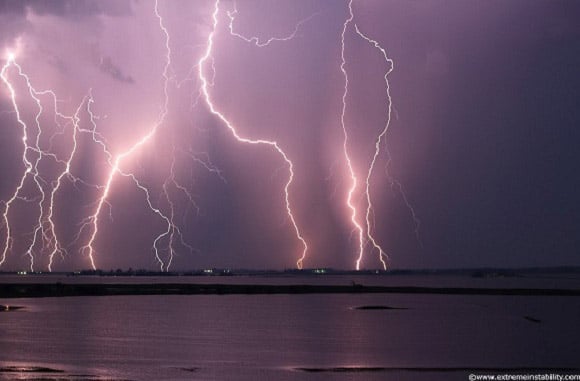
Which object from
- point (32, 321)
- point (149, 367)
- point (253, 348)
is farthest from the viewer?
point (32, 321)

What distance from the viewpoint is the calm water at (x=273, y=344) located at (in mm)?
17141

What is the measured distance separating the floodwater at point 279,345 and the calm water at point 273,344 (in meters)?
0.03

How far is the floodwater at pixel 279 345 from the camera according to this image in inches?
674

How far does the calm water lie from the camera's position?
56.2 ft

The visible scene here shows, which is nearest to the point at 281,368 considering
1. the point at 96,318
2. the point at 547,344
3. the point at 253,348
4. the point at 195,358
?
the point at 195,358

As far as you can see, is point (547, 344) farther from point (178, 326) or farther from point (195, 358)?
point (178, 326)

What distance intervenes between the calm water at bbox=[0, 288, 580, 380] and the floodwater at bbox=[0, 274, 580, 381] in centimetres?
3

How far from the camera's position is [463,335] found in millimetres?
26203

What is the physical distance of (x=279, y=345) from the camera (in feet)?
74.2

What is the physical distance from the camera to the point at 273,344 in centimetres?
2281

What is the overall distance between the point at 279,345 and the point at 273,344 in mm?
254

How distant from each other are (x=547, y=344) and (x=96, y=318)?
1630 cm

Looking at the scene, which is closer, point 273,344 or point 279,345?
point 279,345

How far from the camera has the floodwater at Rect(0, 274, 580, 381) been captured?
1711cm
